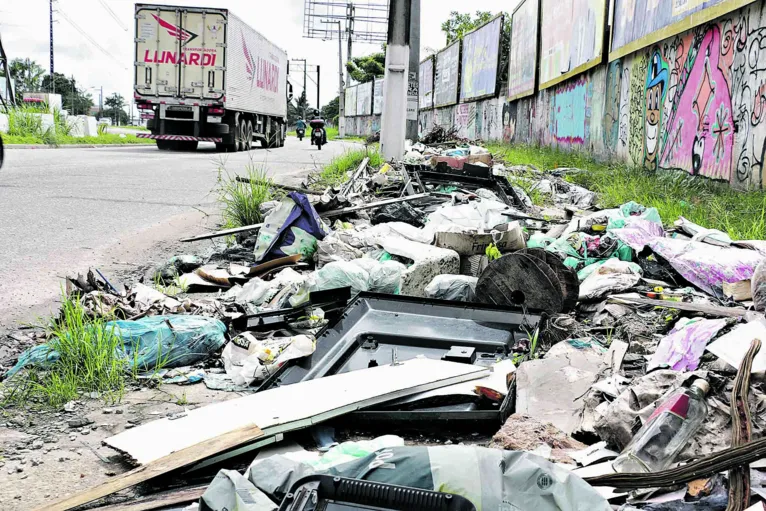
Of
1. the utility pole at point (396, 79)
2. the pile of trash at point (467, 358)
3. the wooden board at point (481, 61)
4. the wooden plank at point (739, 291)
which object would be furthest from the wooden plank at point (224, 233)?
the wooden board at point (481, 61)

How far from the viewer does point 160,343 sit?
11.1 ft

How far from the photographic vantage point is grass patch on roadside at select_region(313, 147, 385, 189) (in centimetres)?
1005

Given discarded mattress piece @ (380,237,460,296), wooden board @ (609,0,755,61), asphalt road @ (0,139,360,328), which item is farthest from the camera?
wooden board @ (609,0,755,61)

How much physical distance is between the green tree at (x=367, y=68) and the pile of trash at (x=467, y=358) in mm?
64329

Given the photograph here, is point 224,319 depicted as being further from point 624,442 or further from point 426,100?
point 426,100

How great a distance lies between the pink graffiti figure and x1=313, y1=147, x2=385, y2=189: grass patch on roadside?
430 cm

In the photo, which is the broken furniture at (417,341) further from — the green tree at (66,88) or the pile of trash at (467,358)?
the green tree at (66,88)

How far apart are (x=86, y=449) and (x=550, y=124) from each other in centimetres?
1660

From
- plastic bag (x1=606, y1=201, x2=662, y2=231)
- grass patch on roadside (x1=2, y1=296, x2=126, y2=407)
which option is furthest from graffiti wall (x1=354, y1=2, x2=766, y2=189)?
grass patch on roadside (x1=2, y1=296, x2=126, y2=407)

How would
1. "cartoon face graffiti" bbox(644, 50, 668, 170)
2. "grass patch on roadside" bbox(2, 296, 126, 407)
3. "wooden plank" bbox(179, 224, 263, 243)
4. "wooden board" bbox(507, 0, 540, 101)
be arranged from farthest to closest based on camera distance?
"wooden board" bbox(507, 0, 540, 101), "cartoon face graffiti" bbox(644, 50, 668, 170), "wooden plank" bbox(179, 224, 263, 243), "grass patch on roadside" bbox(2, 296, 126, 407)

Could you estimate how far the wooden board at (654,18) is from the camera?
314 inches

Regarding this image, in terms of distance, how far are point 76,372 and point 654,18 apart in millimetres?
9282

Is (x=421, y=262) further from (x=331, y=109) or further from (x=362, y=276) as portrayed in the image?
(x=331, y=109)

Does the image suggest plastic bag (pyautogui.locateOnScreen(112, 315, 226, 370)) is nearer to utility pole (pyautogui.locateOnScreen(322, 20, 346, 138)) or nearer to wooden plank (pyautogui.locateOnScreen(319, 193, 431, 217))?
wooden plank (pyautogui.locateOnScreen(319, 193, 431, 217))
